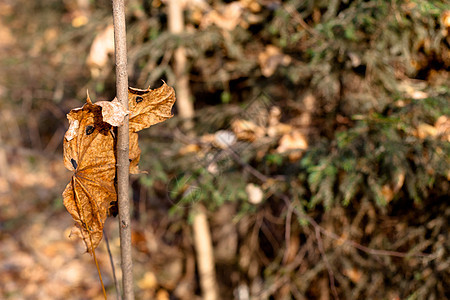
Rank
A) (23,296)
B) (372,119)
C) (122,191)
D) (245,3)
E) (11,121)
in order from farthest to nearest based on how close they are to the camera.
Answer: (11,121), (23,296), (245,3), (372,119), (122,191)

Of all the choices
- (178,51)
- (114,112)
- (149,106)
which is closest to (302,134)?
(178,51)

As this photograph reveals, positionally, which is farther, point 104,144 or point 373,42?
point 373,42

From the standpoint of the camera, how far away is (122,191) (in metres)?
0.85

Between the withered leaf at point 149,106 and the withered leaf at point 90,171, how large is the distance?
0.07m

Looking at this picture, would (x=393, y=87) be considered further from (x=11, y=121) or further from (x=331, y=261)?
(x=11, y=121)

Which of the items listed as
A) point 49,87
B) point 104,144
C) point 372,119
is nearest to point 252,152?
point 372,119

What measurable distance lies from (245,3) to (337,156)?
1.38m

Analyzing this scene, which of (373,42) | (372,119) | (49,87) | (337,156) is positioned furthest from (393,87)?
(49,87)

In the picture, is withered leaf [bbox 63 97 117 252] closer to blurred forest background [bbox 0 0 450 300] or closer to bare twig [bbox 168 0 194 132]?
blurred forest background [bbox 0 0 450 300]

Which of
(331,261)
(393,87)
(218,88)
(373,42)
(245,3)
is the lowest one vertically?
(331,261)

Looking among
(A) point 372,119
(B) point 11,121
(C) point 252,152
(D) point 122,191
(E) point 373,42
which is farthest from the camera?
(B) point 11,121

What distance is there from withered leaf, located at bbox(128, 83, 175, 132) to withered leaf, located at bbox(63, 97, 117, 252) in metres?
0.07

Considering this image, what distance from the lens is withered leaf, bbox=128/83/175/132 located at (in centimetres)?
85

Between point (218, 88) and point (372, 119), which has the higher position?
point (372, 119)
